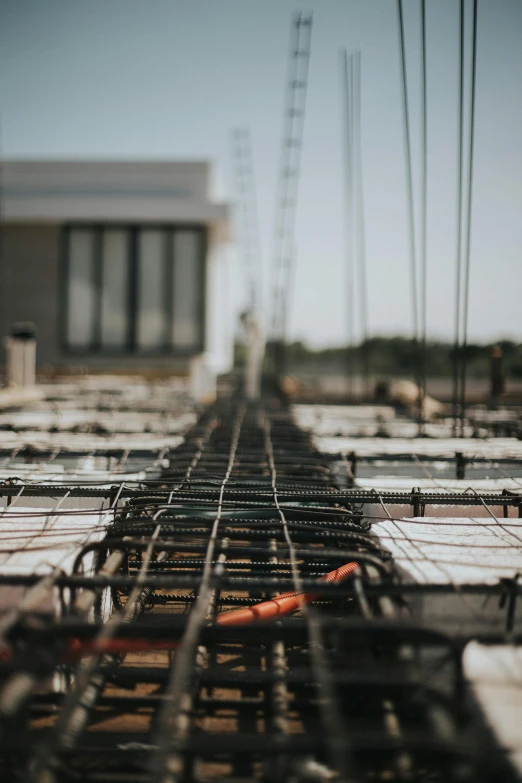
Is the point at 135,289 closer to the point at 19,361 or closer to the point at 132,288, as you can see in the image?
the point at 132,288

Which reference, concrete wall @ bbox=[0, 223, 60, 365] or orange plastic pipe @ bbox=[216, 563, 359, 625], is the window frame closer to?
concrete wall @ bbox=[0, 223, 60, 365]

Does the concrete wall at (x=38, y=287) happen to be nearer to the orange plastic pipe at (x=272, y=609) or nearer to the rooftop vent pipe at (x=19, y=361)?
the rooftop vent pipe at (x=19, y=361)

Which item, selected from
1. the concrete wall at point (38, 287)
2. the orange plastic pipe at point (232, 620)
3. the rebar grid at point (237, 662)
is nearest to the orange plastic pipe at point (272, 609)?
the orange plastic pipe at point (232, 620)

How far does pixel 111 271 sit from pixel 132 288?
76 centimetres

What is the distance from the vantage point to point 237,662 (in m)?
3.16

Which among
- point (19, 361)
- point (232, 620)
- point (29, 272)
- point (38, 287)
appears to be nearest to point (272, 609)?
point (232, 620)

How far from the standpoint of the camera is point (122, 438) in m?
6.56

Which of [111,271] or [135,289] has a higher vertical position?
[111,271]

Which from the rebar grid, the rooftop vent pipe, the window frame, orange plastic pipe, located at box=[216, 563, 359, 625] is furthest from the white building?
orange plastic pipe, located at box=[216, 563, 359, 625]

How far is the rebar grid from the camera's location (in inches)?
64.3

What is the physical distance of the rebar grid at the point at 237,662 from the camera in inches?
64.3

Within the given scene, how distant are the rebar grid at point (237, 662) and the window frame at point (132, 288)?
51.3 ft

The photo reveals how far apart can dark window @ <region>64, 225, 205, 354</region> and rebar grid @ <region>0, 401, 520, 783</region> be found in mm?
15769

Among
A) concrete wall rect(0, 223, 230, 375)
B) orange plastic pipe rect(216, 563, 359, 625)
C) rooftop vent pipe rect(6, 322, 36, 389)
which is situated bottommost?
orange plastic pipe rect(216, 563, 359, 625)
